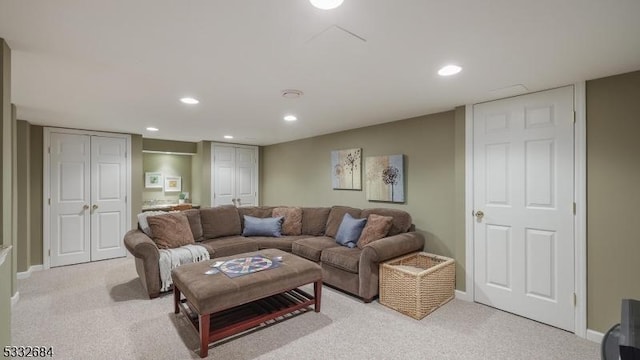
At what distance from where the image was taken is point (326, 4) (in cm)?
133

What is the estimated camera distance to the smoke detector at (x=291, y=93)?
2660 mm

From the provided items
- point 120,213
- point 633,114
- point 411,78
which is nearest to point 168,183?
point 120,213

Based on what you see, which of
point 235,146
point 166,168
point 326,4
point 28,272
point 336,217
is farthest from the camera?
point 166,168

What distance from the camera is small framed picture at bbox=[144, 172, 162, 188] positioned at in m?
6.15

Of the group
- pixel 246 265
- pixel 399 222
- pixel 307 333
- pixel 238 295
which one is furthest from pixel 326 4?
pixel 399 222

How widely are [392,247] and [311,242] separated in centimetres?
117

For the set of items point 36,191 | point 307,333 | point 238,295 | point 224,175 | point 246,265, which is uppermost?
point 224,175

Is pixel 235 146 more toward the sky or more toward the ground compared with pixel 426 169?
more toward the sky

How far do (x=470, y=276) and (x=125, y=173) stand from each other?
18.1 ft

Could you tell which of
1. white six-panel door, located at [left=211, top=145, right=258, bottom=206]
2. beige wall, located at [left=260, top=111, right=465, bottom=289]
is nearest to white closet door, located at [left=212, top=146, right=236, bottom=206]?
white six-panel door, located at [left=211, top=145, right=258, bottom=206]

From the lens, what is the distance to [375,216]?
11.9 feet

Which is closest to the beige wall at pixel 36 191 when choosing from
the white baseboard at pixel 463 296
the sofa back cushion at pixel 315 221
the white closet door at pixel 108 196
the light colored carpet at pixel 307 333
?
the white closet door at pixel 108 196

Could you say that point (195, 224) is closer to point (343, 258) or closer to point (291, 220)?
point (291, 220)

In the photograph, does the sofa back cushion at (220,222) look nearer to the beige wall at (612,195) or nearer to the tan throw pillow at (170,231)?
the tan throw pillow at (170,231)
